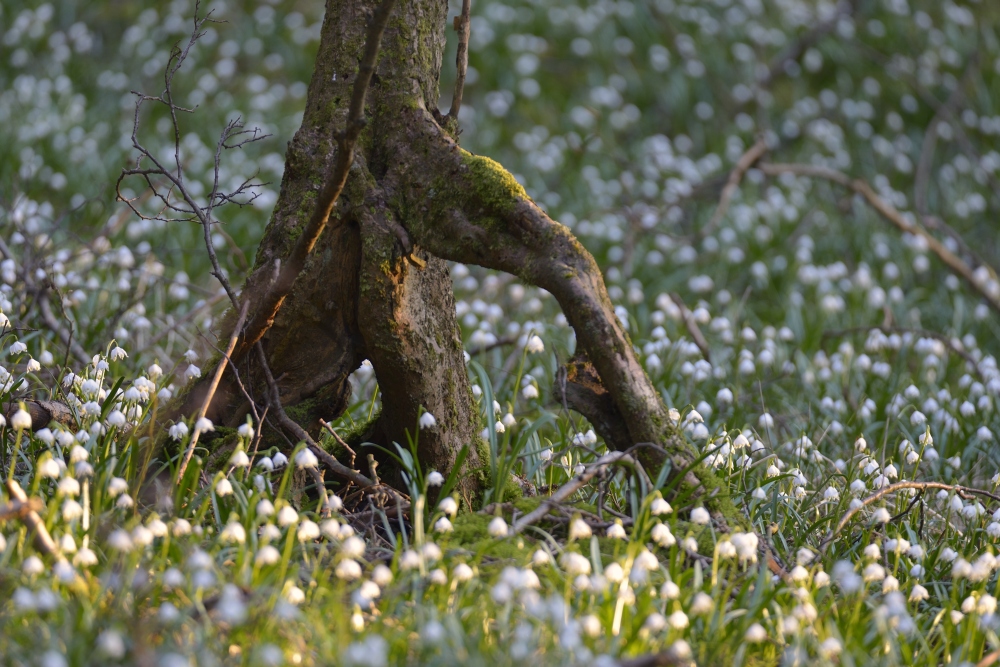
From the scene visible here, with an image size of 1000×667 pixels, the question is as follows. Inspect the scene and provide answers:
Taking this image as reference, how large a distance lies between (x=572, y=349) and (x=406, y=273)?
202 centimetres

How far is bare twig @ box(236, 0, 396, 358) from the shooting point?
2314mm

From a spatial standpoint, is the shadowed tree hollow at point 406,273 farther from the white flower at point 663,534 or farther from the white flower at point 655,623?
the white flower at point 655,623

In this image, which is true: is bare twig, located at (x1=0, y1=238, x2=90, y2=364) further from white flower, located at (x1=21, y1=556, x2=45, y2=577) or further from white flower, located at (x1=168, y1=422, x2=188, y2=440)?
white flower, located at (x1=21, y1=556, x2=45, y2=577)

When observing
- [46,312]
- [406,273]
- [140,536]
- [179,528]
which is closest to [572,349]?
[406,273]

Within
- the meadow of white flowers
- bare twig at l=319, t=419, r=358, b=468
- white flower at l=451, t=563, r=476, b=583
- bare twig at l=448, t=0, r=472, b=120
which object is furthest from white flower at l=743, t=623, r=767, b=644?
bare twig at l=448, t=0, r=472, b=120

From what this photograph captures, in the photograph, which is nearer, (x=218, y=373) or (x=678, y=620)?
(x=678, y=620)

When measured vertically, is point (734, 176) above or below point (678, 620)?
above

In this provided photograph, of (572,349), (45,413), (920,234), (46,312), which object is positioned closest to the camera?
(45,413)

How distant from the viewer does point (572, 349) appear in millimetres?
4793

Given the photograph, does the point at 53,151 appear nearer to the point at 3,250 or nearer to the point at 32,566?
the point at 3,250

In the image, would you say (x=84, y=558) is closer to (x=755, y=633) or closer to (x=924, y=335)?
(x=755, y=633)

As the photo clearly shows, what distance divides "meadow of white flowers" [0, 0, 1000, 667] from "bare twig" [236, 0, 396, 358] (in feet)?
1.13

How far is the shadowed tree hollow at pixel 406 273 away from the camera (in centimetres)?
276

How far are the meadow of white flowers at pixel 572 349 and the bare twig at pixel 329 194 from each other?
0.34 meters
